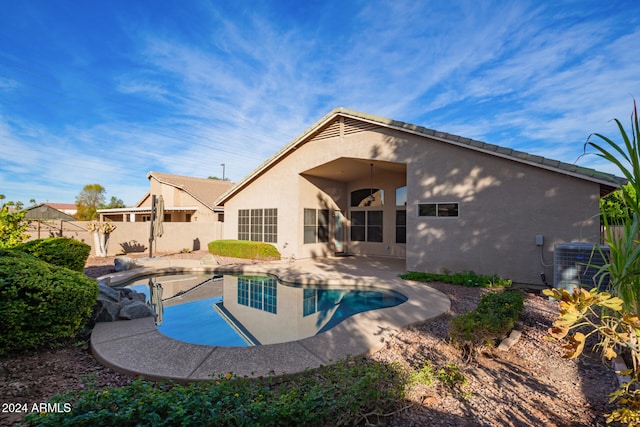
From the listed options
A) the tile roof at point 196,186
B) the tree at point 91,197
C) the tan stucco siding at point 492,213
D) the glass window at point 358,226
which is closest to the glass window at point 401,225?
the glass window at point 358,226

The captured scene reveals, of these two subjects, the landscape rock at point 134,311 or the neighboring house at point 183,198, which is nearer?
the landscape rock at point 134,311

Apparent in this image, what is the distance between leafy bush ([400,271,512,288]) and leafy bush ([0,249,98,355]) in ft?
28.3

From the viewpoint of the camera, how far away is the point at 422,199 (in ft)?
34.9

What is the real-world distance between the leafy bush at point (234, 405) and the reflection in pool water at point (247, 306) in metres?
2.76

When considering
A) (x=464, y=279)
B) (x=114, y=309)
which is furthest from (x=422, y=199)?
(x=114, y=309)

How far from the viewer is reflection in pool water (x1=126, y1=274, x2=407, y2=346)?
19.8ft

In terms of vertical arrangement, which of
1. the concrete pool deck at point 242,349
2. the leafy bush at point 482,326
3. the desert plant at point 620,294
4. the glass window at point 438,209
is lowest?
the concrete pool deck at point 242,349

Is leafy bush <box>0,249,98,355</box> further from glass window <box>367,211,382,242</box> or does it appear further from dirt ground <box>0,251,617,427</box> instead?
glass window <box>367,211,382,242</box>

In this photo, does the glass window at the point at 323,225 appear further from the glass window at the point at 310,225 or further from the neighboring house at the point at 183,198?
the neighboring house at the point at 183,198

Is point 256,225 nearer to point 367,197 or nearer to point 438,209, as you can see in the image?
point 367,197

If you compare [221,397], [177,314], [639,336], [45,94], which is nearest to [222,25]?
[45,94]

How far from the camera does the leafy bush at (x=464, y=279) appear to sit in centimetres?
872

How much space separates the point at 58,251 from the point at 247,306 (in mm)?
5116

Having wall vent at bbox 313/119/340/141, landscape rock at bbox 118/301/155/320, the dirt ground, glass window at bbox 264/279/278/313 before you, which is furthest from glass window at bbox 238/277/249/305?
wall vent at bbox 313/119/340/141
